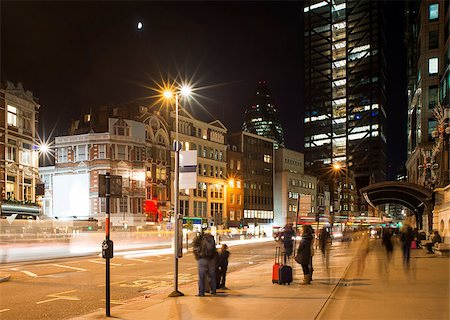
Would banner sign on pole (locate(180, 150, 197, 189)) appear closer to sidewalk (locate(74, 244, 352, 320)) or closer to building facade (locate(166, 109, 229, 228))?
sidewalk (locate(74, 244, 352, 320))

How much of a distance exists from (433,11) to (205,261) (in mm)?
68481

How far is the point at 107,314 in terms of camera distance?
1078cm

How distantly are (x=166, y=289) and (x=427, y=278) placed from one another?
29.7ft

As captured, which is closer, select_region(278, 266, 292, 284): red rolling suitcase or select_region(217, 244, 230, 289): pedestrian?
select_region(217, 244, 230, 289): pedestrian

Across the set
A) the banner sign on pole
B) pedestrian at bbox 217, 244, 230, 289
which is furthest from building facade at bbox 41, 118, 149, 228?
the banner sign on pole

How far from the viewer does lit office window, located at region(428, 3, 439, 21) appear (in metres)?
69.6

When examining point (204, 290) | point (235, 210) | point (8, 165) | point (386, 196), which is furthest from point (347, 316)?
point (235, 210)

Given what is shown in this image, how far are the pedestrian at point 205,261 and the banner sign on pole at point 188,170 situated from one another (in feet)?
5.18

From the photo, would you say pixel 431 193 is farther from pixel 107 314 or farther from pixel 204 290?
pixel 107 314

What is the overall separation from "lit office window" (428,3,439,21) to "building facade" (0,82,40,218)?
2157 inches

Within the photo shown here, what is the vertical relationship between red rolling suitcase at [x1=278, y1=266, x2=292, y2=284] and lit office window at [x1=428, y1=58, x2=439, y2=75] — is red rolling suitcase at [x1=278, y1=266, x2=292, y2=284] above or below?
below

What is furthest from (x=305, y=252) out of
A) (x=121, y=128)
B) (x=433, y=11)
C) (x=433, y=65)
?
(x=433, y=11)

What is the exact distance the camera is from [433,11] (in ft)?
230

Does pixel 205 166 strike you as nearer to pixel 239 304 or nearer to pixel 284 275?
pixel 284 275
